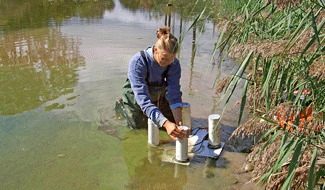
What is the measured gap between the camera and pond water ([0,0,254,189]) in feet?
9.81

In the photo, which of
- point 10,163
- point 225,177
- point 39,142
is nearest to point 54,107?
point 39,142

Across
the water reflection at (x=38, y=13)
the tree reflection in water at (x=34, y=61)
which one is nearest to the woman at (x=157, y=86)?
the tree reflection in water at (x=34, y=61)

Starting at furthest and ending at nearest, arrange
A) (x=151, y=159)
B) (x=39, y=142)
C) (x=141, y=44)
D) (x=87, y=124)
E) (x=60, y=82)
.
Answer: (x=141, y=44) < (x=60, y=82) < (x=87, y=124) < (x=39, y=142) < (x=151, y=159)

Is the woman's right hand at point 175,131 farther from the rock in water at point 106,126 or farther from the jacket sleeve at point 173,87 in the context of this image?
the rock in water at point 106,126

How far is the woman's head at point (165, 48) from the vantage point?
3.07m

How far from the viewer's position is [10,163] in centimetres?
315

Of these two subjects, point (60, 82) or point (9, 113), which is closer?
point (9, 113)

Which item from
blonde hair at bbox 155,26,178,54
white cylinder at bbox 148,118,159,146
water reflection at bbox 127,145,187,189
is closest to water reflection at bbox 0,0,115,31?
white cylinder at bbox 148,118,159,146

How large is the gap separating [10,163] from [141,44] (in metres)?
5.13

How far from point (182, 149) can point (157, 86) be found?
88 centimetres

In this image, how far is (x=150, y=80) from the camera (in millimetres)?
3611

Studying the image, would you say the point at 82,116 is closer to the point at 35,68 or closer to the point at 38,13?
the point at 35,68

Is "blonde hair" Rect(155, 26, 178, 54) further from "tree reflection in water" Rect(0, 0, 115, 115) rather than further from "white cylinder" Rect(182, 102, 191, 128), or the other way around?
"tree reflection in water" Rect(0, 0, 115, 115)

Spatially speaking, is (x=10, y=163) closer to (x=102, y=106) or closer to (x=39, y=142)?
(x=39, y=142)
